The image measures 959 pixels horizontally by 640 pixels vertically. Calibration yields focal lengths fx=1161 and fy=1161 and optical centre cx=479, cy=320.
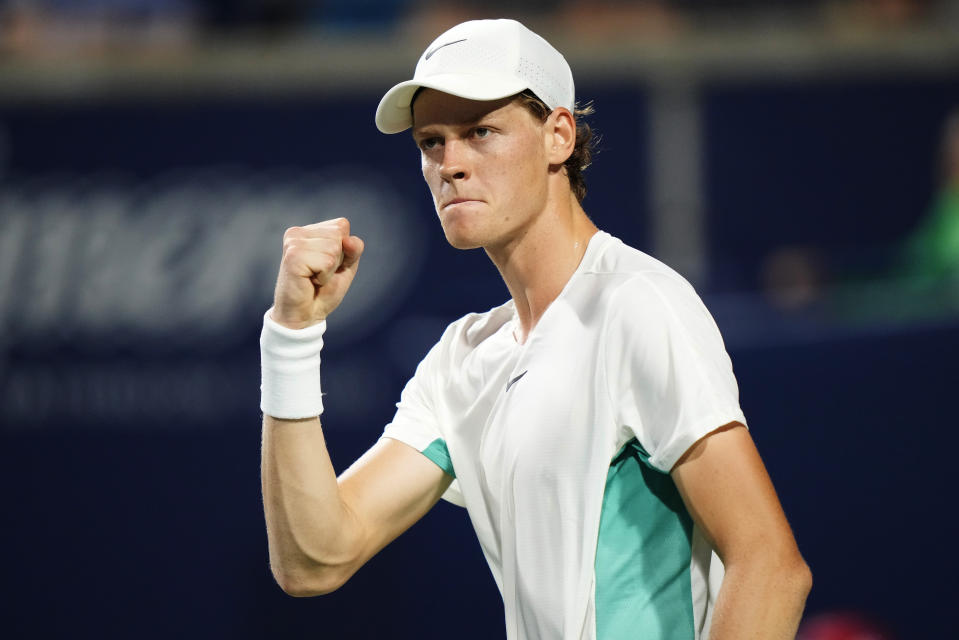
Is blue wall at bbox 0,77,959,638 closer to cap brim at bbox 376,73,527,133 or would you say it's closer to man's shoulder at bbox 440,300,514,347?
man's shoulder at bbox 440,300,514,347

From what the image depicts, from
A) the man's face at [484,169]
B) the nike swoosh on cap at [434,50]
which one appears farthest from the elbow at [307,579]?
the nike swoosh on cap at [434,50]

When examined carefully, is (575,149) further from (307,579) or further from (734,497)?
(307,579)

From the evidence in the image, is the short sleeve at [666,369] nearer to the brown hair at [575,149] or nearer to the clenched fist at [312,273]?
the brown hair at [575,149]

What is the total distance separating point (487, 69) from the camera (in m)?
2.23

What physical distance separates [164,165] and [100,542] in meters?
1.69

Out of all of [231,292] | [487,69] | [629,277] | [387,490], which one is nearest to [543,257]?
[629,277]

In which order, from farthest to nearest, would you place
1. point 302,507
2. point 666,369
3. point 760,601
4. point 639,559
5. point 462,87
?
point 302,507
point 462,87
point 639,559
point 666,369
point 760,601

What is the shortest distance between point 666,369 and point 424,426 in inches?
30.2

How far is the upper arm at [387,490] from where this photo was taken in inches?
95.9

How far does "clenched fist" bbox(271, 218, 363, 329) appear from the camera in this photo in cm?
221

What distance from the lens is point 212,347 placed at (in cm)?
507

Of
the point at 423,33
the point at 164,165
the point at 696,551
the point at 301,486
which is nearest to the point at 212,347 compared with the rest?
the point at 164,165

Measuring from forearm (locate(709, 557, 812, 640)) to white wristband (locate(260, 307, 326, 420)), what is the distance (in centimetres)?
88

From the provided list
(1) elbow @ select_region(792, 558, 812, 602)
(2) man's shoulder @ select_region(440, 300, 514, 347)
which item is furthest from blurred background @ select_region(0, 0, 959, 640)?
(1) elbow @ select_region(792, 558, 812, 602)
